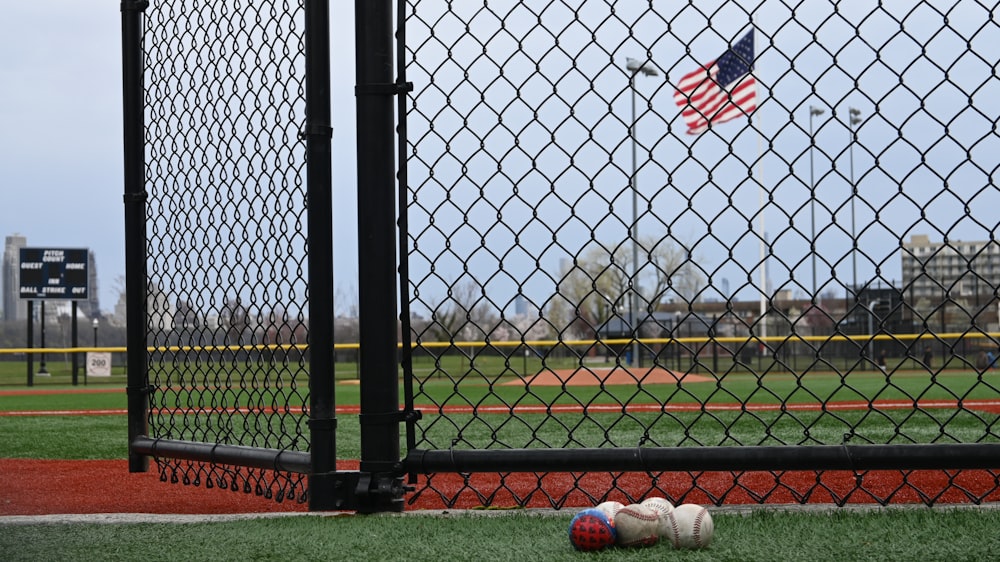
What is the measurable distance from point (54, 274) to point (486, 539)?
31150 mm

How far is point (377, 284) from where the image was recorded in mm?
3117

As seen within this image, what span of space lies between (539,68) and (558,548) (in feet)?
4.66

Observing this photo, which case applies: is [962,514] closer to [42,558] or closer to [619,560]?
[619,560]

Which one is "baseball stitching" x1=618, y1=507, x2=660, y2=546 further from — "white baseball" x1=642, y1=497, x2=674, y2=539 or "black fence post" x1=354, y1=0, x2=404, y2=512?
"black fence post" x1=354, y1=0, x2=404, y2=512

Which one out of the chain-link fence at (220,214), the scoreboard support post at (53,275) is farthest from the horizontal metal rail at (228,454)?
the scoreboard support post at (53,275)

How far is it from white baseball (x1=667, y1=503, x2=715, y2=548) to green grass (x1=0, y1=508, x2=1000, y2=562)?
3 cm

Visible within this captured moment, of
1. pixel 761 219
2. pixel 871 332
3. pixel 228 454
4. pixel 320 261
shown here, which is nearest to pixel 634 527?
pixel 320 261

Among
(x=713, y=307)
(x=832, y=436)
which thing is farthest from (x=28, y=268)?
(x=713, y=307)

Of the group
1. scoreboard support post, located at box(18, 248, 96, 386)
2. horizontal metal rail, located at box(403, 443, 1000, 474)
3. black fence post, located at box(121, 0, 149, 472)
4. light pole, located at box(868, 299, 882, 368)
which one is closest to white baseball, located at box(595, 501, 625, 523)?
horizontal metal rail, located at box(403, 443, 1000, 474)

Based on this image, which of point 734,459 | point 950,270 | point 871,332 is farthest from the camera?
point 871,332

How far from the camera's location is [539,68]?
3076mm

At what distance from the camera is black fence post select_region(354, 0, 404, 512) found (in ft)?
10.2

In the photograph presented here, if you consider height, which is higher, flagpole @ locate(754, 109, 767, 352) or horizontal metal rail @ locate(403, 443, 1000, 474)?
flagpole @ locate(754, 109, 767, 352)

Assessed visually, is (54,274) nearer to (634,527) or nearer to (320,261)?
(320,261)
